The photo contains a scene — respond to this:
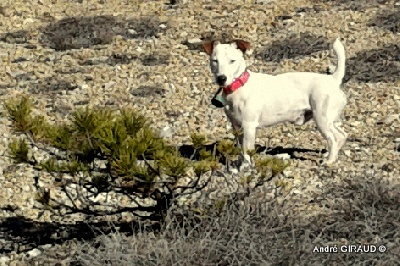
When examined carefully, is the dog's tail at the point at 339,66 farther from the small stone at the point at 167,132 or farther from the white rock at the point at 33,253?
the white rock at the point at 33,253

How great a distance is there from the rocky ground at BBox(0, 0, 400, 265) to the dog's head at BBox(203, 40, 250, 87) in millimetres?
1043

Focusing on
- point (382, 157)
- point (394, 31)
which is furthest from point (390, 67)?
point (382, 157)

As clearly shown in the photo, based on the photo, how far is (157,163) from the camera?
504cm

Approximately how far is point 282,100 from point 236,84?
0.48 m

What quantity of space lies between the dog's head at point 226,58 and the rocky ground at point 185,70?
1.04m

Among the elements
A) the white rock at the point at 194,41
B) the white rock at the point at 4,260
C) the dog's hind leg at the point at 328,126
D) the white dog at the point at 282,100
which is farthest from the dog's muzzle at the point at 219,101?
the white rock at the point at 194,41

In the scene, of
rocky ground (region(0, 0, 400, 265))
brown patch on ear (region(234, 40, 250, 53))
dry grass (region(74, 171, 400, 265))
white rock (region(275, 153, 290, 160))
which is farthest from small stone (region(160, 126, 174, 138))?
dry grass (region(74, 171, 400, 265))

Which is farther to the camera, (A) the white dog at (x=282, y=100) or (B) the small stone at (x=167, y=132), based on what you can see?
(B) the small stone at (x=167, y=132)

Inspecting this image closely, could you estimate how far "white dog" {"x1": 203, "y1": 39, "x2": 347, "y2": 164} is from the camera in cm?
723

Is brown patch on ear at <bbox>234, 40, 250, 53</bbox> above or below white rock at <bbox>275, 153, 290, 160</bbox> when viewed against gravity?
above

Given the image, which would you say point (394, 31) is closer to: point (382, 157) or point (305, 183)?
point (382, 157)

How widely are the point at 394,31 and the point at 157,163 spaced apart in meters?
7.59

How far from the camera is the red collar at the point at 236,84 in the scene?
281 inches

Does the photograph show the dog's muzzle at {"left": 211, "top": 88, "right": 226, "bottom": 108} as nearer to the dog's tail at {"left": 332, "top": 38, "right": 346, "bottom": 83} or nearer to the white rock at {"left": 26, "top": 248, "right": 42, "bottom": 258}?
the dog's tail at {"left": 332, "top": 38, "right": 346, "bottom": 83}
